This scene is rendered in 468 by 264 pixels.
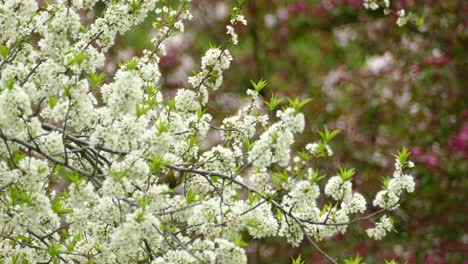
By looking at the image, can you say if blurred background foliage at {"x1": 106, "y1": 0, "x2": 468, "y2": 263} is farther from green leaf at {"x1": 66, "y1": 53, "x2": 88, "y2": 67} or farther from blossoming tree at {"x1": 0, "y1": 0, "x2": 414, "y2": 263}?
green leaf at {"x1": 66, "y1": 53, "x2": 88, "y2": 67}

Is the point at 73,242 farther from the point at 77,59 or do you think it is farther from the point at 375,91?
the point at 375,91

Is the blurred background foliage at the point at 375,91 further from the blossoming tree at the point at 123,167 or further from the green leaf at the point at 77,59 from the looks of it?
the green leaf at the point at 77,59

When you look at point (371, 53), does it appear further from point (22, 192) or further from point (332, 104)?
point (22, 192)

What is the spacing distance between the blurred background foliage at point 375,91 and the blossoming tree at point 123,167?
3.62 metres

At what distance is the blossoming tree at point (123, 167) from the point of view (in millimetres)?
3381

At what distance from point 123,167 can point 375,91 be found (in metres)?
5.10

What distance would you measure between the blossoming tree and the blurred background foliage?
11.9 ft

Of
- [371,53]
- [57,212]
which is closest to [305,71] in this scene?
[371,53]

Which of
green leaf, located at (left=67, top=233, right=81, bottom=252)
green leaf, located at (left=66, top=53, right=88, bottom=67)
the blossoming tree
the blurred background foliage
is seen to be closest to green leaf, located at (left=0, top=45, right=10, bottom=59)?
the blossoming tree

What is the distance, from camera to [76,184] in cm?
341

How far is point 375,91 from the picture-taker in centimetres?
814

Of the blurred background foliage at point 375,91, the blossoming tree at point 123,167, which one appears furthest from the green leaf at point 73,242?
the blurred background foliage at point 375,91

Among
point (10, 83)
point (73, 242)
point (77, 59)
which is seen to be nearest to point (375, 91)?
point (73, 242)

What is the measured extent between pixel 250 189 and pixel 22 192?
97 cm
